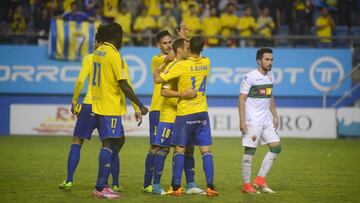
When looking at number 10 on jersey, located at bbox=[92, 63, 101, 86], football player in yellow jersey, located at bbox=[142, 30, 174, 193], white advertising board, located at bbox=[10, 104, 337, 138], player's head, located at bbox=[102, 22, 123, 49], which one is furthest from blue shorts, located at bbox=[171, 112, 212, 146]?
white advertising board, located at bbox=[10, 104, 337, 138]

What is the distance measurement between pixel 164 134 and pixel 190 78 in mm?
926

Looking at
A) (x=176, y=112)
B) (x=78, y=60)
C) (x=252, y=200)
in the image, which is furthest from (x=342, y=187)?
(x=78, y=60)

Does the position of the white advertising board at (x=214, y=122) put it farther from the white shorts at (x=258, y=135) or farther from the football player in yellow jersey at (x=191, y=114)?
the football player in yellow jersey at (x=191, y=114)

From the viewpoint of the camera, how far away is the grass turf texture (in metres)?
10.5

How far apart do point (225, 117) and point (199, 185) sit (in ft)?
38.1

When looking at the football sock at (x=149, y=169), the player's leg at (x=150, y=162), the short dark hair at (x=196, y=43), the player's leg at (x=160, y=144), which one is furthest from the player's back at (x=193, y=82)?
the football sock at (x=149, y=169)

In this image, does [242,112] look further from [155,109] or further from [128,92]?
[128,92]

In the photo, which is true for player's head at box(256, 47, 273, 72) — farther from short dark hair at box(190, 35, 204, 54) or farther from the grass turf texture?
the grass turf texture

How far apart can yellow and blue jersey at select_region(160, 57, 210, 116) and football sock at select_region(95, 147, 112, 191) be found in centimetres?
120

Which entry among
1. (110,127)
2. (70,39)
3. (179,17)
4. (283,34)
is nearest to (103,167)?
(110,127)

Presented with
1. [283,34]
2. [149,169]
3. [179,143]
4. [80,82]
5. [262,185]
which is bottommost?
[262,185]

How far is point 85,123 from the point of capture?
11.0 m

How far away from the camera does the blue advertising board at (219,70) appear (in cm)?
2394

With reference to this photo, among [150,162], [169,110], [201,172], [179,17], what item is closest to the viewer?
[169,110]
